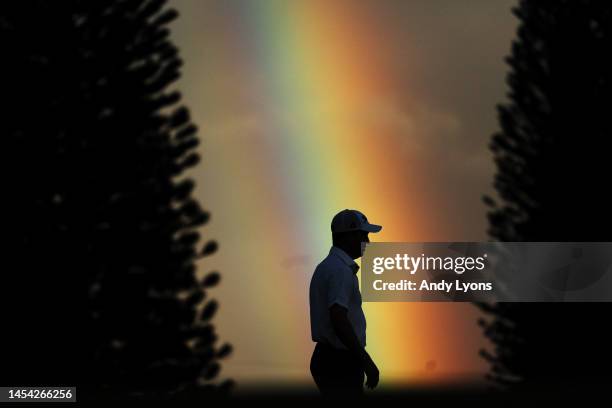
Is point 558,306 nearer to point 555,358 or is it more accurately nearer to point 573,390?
point 555,358

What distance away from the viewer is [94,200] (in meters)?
26.1

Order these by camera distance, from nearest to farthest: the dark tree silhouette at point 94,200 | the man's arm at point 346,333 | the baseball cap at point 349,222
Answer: the man's arm at point 346,333 < the baseball cap at point 349,222 < the dark tree silhouette at point 94,200

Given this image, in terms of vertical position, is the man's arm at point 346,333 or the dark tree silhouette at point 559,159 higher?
the dark tree silhouette at point 559,159

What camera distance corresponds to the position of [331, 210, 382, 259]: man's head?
19.9 ft

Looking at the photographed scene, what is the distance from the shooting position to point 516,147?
32.9 m

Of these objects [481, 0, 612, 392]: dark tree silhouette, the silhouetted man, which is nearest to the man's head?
the silhouetted man

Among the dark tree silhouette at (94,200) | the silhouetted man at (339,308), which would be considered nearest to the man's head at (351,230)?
the silhouetted man at (339,308)

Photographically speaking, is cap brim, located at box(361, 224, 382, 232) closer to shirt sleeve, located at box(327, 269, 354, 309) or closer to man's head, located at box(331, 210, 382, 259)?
man's head, located at box(331, 210, 382, 259)

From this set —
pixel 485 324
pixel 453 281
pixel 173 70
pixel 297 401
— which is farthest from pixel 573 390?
pixel 485 324

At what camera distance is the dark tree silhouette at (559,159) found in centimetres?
3200

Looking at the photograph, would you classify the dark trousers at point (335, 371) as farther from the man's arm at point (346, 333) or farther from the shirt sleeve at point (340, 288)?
the shirt sleeve at point (340, 288)

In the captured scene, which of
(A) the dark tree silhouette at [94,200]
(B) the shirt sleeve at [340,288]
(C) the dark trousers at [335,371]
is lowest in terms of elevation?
(C) the dark trousers at [335,371]

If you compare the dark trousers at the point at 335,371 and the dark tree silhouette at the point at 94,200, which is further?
the dark tree silhouette at the point at 94,200

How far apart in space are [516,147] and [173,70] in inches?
425
